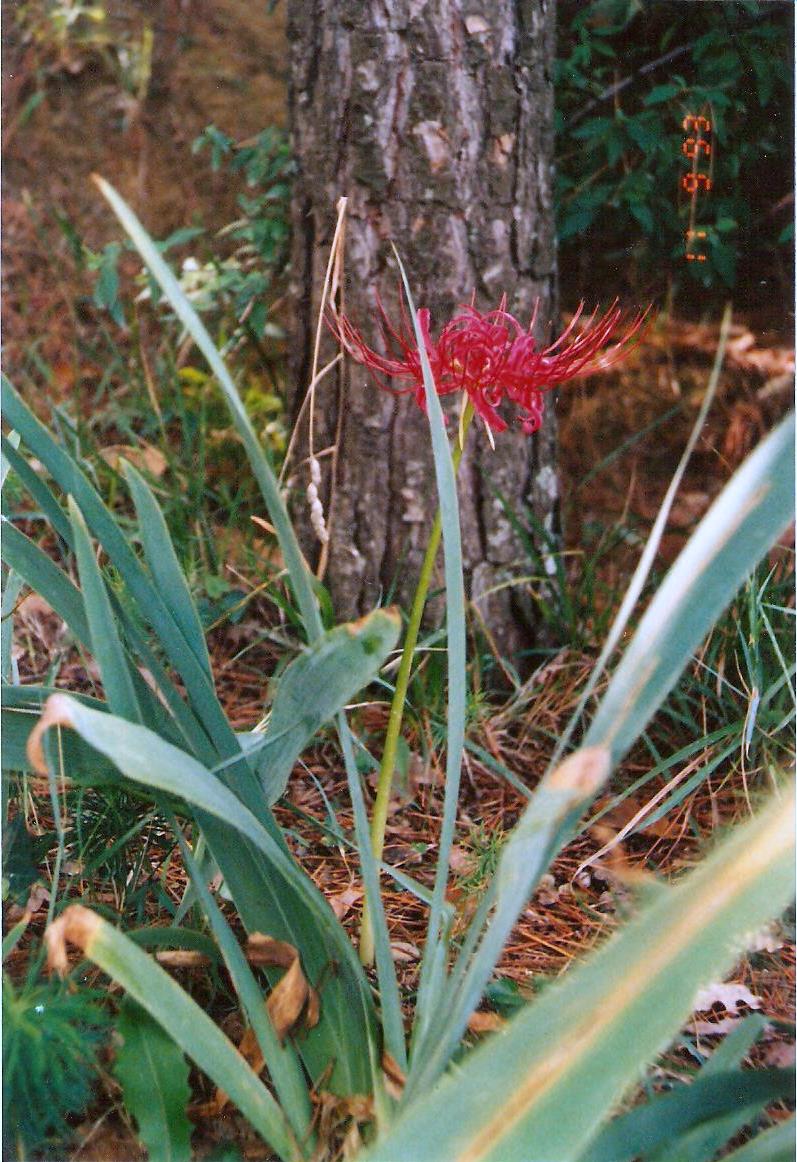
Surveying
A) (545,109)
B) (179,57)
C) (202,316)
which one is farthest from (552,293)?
(179,57)

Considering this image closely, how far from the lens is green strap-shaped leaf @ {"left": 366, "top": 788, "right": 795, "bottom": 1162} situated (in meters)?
0.56

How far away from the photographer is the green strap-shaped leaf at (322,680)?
0.67 m

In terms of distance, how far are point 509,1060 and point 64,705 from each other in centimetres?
32

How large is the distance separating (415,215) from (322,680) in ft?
2.66

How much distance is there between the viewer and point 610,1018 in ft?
1.85

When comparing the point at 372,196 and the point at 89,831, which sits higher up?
the point at 372,196

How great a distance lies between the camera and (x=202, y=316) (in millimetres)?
1943

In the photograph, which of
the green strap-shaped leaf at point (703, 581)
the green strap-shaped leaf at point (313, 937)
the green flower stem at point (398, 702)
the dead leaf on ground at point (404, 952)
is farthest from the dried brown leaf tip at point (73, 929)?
the dead leaf on ground at point (404, 952)

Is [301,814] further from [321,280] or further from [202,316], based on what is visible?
[202,316]

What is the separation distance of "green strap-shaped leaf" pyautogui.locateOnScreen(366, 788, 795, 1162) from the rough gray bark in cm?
76

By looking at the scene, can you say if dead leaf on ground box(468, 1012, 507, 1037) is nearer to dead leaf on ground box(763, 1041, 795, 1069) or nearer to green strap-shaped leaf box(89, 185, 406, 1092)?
green strap-shaped leaf box(89, 185, 406, 1092)

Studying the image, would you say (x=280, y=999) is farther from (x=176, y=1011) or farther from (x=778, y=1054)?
(x=778, y=1054)
